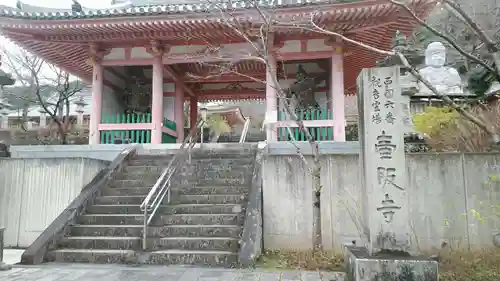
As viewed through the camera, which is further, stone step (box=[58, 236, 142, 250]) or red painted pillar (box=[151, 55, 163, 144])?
red painted pillar (box=[151, 55, 163, 144])

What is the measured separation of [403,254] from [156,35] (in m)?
8.69

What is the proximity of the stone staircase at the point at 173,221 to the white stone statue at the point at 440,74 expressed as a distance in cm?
723

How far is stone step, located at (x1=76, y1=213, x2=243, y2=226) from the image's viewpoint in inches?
265

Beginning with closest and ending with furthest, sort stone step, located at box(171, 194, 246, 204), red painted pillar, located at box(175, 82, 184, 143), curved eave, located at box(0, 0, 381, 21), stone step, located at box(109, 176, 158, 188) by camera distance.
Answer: stone step, located at box(171, 194, 246, 204)
stone step, located at box(109, 176, 158, 188)
curved eave, located at box(0, 0, 381, 21)
red painted pillar, located at box(175, 82, 184, 143)

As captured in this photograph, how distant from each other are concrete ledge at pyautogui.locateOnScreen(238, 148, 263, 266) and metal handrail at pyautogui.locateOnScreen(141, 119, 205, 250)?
67.2 inches

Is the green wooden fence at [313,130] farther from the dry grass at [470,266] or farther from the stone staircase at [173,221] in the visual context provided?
the dry grass at [470,266]

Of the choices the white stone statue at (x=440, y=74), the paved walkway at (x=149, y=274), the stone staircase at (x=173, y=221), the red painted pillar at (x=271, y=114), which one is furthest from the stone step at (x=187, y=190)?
the white stone statue at (x=440, y=74)

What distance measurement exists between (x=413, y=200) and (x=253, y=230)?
3.03 m

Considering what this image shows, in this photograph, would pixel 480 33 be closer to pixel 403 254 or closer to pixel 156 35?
pixel 403 254

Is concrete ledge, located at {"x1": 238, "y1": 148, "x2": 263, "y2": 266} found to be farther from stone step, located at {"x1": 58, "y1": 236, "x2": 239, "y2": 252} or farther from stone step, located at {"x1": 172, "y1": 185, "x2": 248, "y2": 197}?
stone step, located at {"x1": 172, "y1": 185, "x2": 248, "y2": 197}

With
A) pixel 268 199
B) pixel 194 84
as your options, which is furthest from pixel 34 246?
pixel 194 84

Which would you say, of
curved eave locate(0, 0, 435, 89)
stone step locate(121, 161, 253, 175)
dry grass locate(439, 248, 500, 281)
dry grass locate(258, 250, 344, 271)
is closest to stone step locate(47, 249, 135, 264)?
dry grass locate(258, 250, 344, 271)

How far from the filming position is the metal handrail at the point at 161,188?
6102 millimetres

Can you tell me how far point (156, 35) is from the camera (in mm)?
10352
